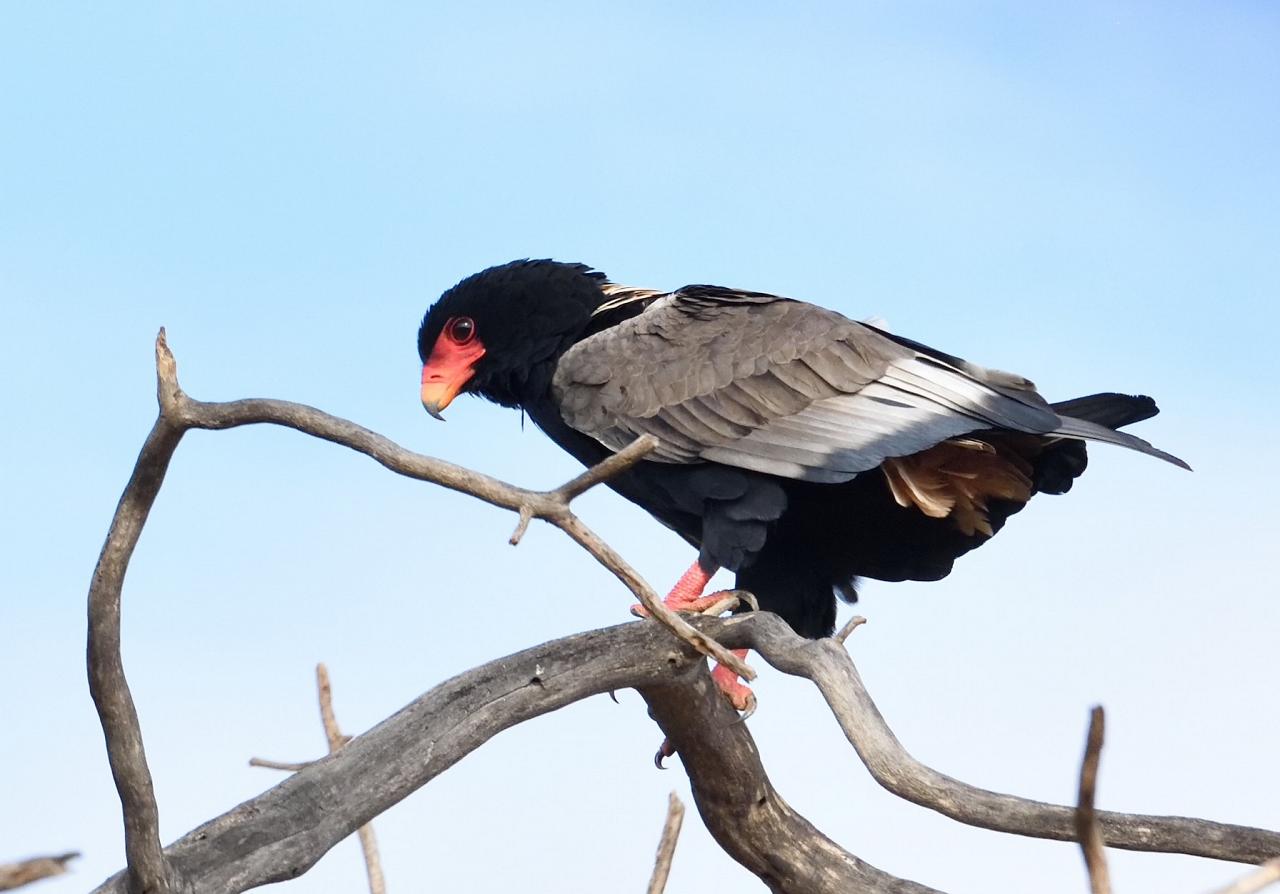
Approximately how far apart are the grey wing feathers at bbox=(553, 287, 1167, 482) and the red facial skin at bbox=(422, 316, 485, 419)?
0.42 meters

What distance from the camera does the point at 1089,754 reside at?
1790mm

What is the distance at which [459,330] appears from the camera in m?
5.41

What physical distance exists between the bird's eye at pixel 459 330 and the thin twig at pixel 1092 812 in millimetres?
3849

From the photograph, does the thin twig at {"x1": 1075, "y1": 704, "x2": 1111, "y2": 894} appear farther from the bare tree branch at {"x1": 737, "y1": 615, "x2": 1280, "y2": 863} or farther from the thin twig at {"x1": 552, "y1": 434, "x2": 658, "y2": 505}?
the bare tree branch at {"x1": 737, "y1": 615, "x2": 1280, "y2": 863}

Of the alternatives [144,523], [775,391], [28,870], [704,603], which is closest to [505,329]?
[775,391]

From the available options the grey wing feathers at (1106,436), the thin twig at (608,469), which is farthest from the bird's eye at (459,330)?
the thin twig at (608,469)

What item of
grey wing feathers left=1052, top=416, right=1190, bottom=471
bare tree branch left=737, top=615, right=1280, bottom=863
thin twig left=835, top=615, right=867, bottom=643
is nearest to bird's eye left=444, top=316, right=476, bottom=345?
thin twig left=835, top=615, right=867, bottom=643

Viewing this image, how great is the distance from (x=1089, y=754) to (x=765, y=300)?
3.56 m

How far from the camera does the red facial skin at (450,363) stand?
17.6 feet

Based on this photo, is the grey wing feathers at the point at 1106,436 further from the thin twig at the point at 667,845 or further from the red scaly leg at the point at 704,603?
the thin twig at the point at 667,845

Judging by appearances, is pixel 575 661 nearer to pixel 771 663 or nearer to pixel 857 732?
pixel 771 663

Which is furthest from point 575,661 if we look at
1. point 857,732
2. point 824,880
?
point 824,880

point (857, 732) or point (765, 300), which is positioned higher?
point (765, 300)

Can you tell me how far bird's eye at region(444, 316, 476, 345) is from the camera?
17.7 feet
